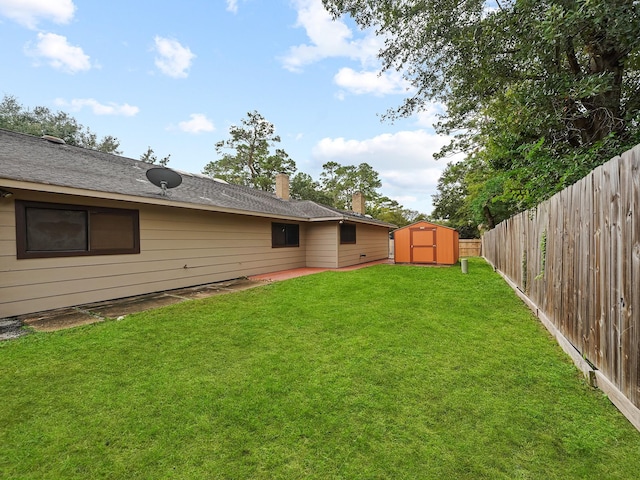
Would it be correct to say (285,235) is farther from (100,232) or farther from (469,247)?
(469,247)

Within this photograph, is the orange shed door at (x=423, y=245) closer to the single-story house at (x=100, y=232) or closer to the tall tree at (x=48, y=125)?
the single-story house at (x=100, y=232)

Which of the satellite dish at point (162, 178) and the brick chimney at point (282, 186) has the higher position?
the brick chimney at point (282, 186)

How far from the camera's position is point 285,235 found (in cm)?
1056

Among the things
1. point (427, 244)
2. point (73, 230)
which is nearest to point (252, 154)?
point (427, 244)

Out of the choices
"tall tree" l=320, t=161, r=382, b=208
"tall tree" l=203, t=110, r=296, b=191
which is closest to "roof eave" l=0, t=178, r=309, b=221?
"tall tree" l=203, t=110, r=296, b=191

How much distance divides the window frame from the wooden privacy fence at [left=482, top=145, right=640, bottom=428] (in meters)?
8.09

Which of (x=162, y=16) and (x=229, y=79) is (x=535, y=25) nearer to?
(x=162, y=16)

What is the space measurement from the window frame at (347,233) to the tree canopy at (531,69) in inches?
224

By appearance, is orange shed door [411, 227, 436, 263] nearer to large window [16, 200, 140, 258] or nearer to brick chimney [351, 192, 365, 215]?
brick chimney [351, 192, 365, 215]

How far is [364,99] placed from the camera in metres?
11.3

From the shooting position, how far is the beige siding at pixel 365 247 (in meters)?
11.7

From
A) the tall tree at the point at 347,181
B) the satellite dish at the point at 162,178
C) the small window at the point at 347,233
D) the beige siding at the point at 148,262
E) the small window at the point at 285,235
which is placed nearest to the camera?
the beige siding at the point at 148,262

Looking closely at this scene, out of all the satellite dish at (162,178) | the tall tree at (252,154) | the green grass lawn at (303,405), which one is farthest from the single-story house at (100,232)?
the tall tree at (252,154)

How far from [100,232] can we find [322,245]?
7266 mm
